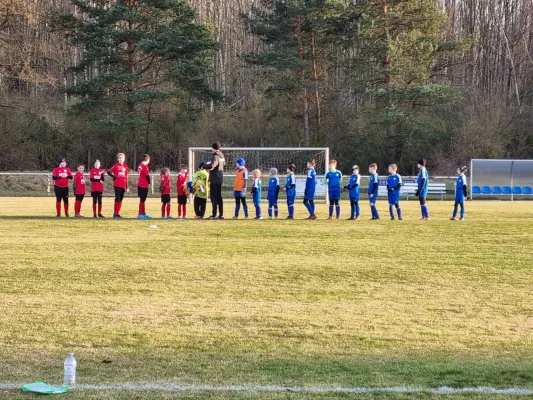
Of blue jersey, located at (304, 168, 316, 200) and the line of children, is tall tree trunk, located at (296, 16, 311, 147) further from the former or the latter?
the line of children

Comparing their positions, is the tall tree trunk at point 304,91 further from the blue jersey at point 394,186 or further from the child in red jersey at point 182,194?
the blue jersey at point 394,186

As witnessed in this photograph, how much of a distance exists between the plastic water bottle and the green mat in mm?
93

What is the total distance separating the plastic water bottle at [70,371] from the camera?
6078mm

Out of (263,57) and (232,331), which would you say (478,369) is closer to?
(232,331)

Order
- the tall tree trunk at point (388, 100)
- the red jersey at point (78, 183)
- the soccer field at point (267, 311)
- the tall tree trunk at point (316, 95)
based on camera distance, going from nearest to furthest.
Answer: the soccer field at point (267, 311), the red jersey at point (78, 183), the tall tree trunk at point (388, 100), the tall tree trunk at point (316, 95)

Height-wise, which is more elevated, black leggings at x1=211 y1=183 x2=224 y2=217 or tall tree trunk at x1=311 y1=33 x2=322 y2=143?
tall tree trunk at x1=311 y1=33 x2=322 y2=143

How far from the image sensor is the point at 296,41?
52.0 m

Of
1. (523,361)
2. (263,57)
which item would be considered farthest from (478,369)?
(263,57)

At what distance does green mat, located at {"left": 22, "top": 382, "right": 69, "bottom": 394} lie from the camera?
5.98m

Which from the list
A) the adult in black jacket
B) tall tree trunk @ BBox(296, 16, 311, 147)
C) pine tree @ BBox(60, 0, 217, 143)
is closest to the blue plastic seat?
tall tree trunk @ BBox(296, 16, 311, 147)

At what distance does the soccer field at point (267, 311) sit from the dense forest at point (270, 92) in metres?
32.1

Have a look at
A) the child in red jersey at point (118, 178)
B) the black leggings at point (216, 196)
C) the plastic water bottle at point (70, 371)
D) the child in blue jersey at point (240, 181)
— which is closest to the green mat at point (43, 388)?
the plastic water bottle at point (70, 371)

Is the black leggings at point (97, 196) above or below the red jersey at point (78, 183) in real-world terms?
below

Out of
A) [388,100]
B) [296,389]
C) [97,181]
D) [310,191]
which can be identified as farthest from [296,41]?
[296,389]
